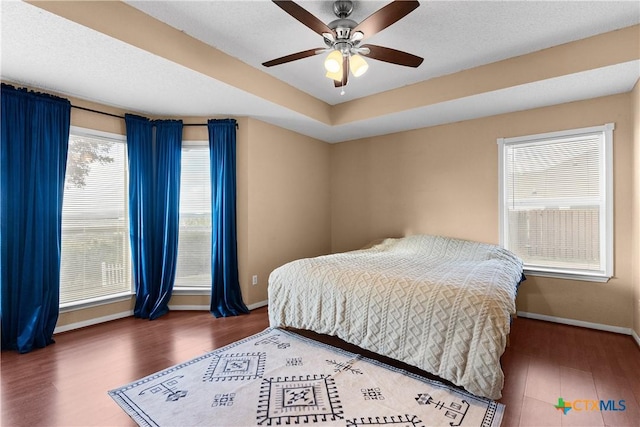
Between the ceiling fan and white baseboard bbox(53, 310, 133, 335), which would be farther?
white baseboard bbox(53, 310, 133, 335)

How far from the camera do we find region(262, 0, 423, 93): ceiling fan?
1852 mm

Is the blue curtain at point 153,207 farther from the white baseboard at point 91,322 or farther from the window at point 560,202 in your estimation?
the window at point 560,202

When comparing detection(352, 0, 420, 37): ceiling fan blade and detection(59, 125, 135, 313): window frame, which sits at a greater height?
detection(352, 0, 420, 37): ceiling fan blade

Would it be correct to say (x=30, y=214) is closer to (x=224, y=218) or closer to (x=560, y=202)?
(x=224, y=218)

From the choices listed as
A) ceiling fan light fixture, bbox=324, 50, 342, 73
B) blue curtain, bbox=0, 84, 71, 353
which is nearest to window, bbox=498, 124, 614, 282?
ceiling fan light fixture, bbox=324, 50, 342, 73

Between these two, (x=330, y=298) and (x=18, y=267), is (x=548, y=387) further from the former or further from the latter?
(x=18, y=267)

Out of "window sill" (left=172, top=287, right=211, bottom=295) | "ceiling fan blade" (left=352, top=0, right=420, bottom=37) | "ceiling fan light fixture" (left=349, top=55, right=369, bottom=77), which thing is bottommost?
"window sill" (left=172, top=287, right=211, bottom=295)

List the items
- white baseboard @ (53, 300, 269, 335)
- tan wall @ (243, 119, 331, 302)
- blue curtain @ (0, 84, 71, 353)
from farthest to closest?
tan wall @ (243, 119, 331, 302) → white baseboard @ (53, 300, 269, 335) → blue curtain @ (0, 84, 71, 353)

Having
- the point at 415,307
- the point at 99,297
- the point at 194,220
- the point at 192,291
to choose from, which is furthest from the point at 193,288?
the point at 415,307

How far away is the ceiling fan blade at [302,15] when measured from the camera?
174cm

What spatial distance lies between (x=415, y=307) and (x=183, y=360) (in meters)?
1.85

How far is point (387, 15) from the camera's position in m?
1.85

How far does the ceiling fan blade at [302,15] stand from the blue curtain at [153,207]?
239 cm

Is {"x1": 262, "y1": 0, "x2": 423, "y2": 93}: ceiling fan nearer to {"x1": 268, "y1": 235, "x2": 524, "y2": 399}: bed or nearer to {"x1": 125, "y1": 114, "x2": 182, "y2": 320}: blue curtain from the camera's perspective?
{"x1": 268, "y1": 235, "x2": 524, "y2": 399}: bed
